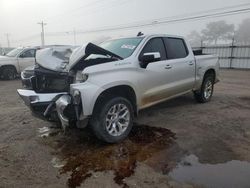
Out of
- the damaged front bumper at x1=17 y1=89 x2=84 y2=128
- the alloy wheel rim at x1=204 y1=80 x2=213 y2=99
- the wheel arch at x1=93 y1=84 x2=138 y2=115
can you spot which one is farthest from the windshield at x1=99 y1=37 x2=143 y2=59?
the alloy wheel rim at x1=204 y1=80 x2=213 y2=99

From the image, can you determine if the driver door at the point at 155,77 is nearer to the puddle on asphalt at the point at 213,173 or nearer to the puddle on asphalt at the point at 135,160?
the puddle on asphalt at the point at 135,160

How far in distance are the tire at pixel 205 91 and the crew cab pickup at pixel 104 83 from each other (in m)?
1.59

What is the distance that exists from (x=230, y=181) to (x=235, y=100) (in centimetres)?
491

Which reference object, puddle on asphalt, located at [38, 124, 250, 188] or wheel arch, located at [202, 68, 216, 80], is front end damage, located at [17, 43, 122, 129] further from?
wheel arch, located at [202, 68, 216, 80]

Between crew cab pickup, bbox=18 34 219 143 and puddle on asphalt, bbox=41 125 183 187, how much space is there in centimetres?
27

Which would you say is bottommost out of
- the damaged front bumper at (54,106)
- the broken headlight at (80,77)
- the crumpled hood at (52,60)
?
the damaged front bumper at (54,106)

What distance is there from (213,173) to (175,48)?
3258mm

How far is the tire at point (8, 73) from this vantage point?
13.2 meters

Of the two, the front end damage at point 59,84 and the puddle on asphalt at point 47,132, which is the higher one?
the front end damage at point 59,84

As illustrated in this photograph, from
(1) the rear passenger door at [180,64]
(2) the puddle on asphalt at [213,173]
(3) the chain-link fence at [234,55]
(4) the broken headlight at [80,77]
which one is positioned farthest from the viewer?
(3) the chain-link fence at [234,55]

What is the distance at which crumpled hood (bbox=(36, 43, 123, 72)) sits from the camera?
3957mm

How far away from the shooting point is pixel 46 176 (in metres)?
3.31

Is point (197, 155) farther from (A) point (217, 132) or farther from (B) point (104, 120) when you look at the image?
(B) point (104, 120)

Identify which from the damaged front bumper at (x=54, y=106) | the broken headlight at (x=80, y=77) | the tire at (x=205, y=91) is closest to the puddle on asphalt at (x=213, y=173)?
the damaged front bumper at (x=54, y=106)
